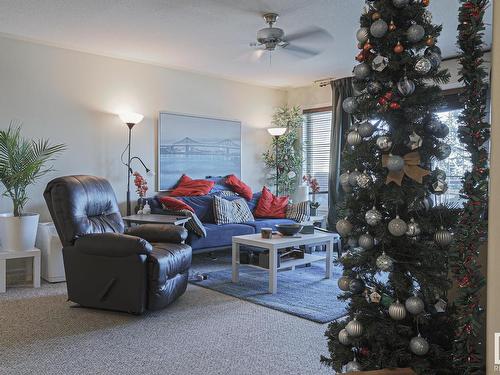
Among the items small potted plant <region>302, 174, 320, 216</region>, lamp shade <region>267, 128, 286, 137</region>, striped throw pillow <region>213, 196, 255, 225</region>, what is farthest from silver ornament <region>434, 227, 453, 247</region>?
lamp shade <region>267, 128, 286, 137</region>

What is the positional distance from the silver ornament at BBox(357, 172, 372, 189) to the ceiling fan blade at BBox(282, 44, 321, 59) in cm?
292

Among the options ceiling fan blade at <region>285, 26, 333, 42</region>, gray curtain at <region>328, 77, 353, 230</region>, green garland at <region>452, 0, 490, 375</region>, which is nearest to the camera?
green garland at <region>452, 0, 490, 375</region>

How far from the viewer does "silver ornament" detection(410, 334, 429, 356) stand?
1640mm

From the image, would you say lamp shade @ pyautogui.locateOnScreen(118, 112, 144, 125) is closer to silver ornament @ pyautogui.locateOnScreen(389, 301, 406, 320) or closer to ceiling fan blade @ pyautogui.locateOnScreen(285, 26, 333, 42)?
ceiling fan blade @ pyautogui.locateOnScreen(285, 26, 333, 42)

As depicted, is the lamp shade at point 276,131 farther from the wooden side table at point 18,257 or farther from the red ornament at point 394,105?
the red ornament at point 394,105

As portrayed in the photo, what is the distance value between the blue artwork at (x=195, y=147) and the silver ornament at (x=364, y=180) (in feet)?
13.2

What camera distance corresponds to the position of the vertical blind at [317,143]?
21.5 feet

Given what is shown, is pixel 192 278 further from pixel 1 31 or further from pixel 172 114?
pixel 1 31

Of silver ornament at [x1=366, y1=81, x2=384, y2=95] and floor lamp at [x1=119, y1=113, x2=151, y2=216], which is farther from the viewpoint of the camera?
floor lamp at [x1=119, y1=113, x2=151, y2=216]

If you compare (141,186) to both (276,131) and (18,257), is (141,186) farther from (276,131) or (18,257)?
(276,131)

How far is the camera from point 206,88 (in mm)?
5891

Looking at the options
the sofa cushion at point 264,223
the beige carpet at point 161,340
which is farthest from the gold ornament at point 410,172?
the sofa cushion at point 264,223

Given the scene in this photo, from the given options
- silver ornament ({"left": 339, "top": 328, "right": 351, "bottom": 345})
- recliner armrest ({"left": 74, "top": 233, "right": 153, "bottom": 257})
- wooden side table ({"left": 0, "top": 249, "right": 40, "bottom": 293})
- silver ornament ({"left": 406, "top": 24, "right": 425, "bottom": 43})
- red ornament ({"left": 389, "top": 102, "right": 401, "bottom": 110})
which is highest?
silver ornament ({"left": 406, "top": 24, "right": 425, "bottom": 43})

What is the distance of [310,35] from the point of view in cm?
417
